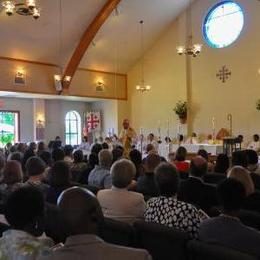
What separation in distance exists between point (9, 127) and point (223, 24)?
874 centimetres

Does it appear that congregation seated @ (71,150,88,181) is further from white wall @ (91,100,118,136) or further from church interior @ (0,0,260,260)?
white wall @ (91,100,118,136)

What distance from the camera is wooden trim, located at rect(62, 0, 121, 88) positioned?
41.1 ft

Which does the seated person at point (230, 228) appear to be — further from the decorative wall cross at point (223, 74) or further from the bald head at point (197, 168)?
the decorative wall cross at point (223, 74)

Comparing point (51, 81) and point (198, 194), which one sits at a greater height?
point (51, 81)

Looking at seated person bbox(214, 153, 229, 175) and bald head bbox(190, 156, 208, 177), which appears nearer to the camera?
bald head bbox(190, 156, 208, 177)

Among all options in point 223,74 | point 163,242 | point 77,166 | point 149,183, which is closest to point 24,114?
point 223,74

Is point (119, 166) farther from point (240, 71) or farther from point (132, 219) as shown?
Result: point (240, 71)

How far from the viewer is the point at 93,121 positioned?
1756cm

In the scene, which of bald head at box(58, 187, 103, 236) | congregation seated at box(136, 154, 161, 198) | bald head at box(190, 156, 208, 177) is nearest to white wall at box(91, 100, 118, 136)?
congregation seated at box(136, 154, 161, 198)

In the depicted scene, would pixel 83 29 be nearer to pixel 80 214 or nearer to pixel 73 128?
pixel 73 128

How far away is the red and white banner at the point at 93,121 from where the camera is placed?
688 inches

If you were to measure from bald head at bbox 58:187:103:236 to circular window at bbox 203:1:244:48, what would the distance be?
12.9 metres

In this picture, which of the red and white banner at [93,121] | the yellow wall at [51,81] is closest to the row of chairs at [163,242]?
the yellow wall at [51,81]

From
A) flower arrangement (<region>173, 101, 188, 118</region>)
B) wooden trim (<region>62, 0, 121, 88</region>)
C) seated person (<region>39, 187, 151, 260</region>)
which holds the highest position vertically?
wooden trim (<region>62, 0, 121, 88</region>)
